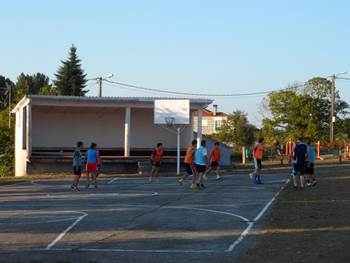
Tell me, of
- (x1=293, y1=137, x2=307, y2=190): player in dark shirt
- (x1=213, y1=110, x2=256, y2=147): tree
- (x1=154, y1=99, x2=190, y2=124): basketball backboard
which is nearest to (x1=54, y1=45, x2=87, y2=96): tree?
(x1=213, y1=110, x2=256, y2=147): tree

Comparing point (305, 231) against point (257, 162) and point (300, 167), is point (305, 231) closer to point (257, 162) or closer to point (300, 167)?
point (300, 167)

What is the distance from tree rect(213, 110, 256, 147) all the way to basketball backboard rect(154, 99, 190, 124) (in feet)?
116

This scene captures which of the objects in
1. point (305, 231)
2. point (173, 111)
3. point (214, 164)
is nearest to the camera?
point (305, 231)

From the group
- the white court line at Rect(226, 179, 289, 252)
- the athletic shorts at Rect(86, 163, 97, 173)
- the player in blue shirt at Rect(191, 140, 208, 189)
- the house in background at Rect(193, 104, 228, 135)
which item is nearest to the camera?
the white court line at Rect(226, 179, 289, 252)

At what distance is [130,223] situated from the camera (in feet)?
43.1

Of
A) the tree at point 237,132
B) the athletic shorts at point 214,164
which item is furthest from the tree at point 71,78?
the athletic shorts at point 214,164

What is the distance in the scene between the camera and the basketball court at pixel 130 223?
993 cm

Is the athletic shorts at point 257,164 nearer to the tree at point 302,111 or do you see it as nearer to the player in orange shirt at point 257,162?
the player in orange shirt at point 257,162

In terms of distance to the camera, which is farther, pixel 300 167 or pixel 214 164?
pixel 214 164

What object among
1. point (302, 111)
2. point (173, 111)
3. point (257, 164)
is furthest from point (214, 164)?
point (302, 111)

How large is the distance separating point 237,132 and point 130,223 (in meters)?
56.4

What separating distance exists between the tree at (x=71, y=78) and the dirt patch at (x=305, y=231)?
2452 inches

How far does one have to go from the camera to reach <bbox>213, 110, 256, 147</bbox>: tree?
226 ft

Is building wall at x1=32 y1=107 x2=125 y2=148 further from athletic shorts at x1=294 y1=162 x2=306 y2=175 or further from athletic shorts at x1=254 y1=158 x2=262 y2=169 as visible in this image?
athletic shorts at x1=294 y1=162 x2=306 y2=175
